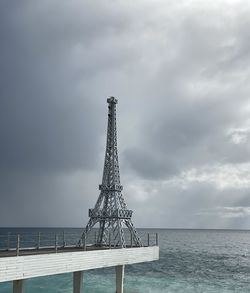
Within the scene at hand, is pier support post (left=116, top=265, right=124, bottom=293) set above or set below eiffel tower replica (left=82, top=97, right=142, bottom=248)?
below

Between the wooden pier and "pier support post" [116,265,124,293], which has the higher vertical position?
the wooden pier

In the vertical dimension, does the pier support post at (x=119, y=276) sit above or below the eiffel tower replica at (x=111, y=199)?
below

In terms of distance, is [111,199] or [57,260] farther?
[111,199]

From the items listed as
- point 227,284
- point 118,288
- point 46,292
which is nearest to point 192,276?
point 227,284

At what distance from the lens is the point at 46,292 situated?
55.1 metres

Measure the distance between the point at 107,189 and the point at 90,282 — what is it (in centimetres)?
1920

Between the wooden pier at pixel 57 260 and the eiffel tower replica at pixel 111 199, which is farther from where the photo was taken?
the eiffel tower replica at pixel 111 199

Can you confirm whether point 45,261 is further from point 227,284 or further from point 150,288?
point 227,284

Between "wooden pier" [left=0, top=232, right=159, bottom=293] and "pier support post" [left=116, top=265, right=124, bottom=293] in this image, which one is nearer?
"wooden pier" [left=0, top=232, right=159, bottom=293]

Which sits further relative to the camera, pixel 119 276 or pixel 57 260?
pixel 119 276

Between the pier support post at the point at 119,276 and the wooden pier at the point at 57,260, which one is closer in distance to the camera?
the wooden pier at the point at 57,260

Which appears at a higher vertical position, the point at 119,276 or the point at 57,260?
the point at 57,260

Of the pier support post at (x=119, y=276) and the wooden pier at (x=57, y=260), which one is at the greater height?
the wooden pier at (x=57, y=260)

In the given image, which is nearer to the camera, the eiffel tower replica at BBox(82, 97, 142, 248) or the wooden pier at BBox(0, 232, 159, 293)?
the wooden pier at BBox(0, 232, 159, 293)
